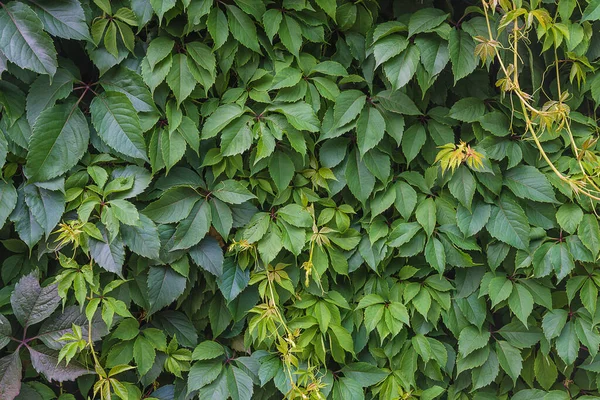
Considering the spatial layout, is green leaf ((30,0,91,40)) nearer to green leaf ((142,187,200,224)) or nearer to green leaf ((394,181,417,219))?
green leaf ((142,187,200,224))

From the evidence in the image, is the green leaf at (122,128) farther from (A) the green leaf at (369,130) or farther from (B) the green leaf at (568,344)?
(B) the green leaf at (568,344)

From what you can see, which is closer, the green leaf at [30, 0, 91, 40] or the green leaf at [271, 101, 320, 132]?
the green leaf at [30, 0, 91, 40]

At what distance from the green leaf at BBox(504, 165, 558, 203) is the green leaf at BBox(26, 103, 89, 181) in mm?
1231

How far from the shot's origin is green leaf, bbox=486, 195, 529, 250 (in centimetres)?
152

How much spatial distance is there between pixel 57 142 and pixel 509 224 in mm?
1292

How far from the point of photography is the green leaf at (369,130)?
148 centimetres

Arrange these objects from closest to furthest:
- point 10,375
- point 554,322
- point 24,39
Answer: point 24,39 → point 10,375 → point 554,322

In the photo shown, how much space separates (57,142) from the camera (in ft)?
4.47

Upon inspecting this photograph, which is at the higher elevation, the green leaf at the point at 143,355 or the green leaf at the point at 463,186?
the green leaf at the point at 463,186

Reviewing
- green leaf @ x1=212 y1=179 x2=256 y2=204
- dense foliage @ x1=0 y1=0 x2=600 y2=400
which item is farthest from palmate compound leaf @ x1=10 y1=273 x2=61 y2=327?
green leaf @ x1=212 y1=179 x2=256 y2=204

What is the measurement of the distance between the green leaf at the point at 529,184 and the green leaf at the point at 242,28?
0.84 m

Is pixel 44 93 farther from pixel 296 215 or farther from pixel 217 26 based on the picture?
pixel 296 215

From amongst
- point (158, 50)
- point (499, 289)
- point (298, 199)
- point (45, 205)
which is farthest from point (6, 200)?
point (499, 289)

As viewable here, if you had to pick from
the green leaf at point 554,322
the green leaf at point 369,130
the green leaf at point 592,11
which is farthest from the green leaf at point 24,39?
the green leaf at point 554,322
